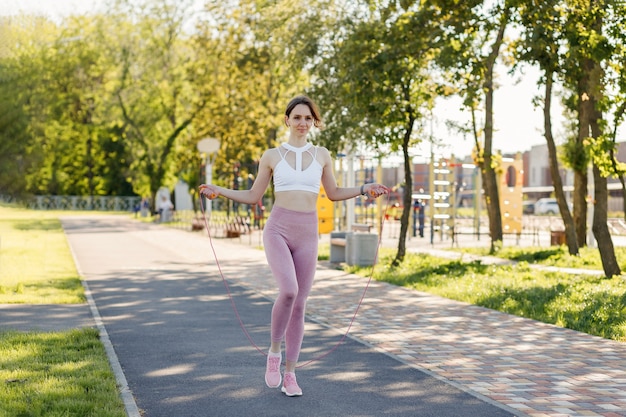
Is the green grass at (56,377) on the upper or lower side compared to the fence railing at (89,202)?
lower

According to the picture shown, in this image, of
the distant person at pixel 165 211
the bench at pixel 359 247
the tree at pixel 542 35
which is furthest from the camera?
the distant person at pixel 165 211

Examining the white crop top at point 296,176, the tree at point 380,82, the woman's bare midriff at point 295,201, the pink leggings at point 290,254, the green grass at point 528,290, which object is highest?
the tree at point 380,82

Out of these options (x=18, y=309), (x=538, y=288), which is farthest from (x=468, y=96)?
(x=18, y=309)

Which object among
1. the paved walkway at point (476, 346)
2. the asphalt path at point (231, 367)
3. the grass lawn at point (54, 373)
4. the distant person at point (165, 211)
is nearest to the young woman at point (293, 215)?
the asphalt path at point (231, 367)

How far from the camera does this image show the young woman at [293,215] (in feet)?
21.9

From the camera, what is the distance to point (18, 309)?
39.8 feet

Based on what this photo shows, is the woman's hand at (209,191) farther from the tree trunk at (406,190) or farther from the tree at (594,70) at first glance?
the tree trunk at (406,190)

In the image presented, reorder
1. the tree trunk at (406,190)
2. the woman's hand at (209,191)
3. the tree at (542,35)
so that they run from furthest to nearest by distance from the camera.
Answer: the tree trunk at (406,190), the tree at (542,35), the woman's hand at (209,191)

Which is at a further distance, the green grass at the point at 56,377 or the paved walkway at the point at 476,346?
the paved walkway at the point at 476,346

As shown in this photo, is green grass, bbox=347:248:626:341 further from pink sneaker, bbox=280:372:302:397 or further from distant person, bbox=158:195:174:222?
distant person, bbox=158:195:174:222

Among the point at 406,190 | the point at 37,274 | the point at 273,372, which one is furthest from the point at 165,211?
the point at 273,372

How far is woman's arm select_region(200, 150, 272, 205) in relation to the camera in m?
6.83

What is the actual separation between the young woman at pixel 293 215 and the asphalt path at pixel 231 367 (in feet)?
1.44

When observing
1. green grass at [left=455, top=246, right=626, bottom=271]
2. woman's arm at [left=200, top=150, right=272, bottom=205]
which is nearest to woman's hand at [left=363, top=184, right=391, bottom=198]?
woman's arm at [left=200, top=150, right=272, bottom=205]
